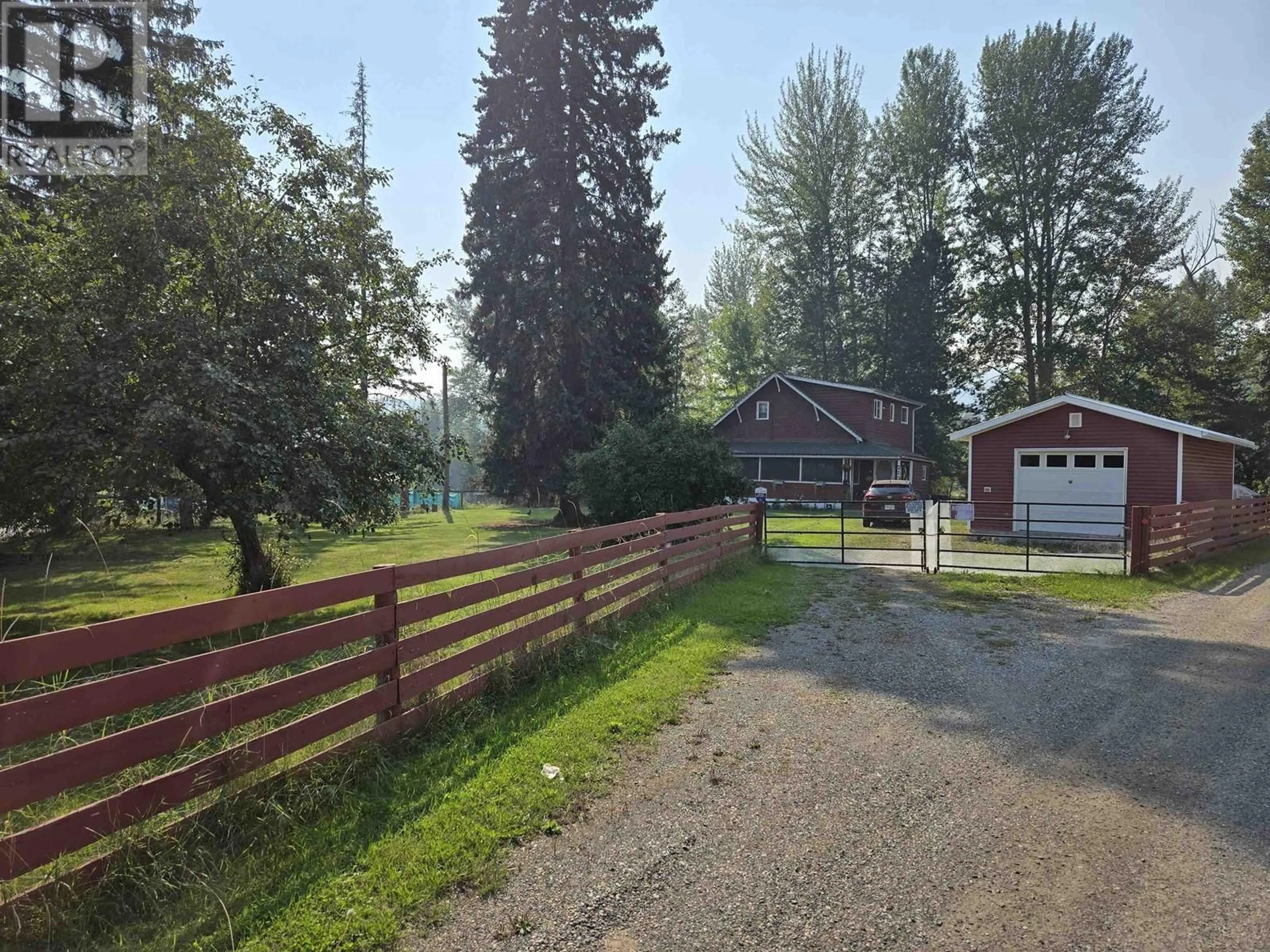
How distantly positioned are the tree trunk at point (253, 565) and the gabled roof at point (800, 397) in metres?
26.1

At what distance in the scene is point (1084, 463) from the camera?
1905 cm

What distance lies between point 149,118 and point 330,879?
37.2ft

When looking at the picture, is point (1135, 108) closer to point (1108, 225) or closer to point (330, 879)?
point (1108, 225)

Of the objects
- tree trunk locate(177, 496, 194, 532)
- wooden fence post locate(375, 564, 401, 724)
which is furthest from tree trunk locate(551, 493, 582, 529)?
wooden fence post locate(375, 564, 401, 724)

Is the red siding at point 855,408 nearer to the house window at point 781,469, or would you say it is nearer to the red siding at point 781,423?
the red siding at point 781,423

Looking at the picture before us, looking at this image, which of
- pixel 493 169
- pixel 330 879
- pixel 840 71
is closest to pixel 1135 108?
pixel 840 71

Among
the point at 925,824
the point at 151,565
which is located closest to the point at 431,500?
the point at 151,565

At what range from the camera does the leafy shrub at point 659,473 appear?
617 inches

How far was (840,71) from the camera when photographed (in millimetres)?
42000

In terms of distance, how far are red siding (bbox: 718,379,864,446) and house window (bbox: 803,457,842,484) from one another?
140 cm

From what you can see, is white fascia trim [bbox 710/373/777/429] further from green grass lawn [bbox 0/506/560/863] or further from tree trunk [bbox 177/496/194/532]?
tree trunk [bbox 177/496/194/532]

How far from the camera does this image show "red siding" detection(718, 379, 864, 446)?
110ft

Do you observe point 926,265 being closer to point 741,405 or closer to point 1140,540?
point 741,405


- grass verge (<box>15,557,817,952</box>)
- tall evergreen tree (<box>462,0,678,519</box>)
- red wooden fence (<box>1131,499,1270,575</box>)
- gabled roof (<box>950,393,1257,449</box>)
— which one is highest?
tall evergreen tree (<box>462,0,678,519</box>)
